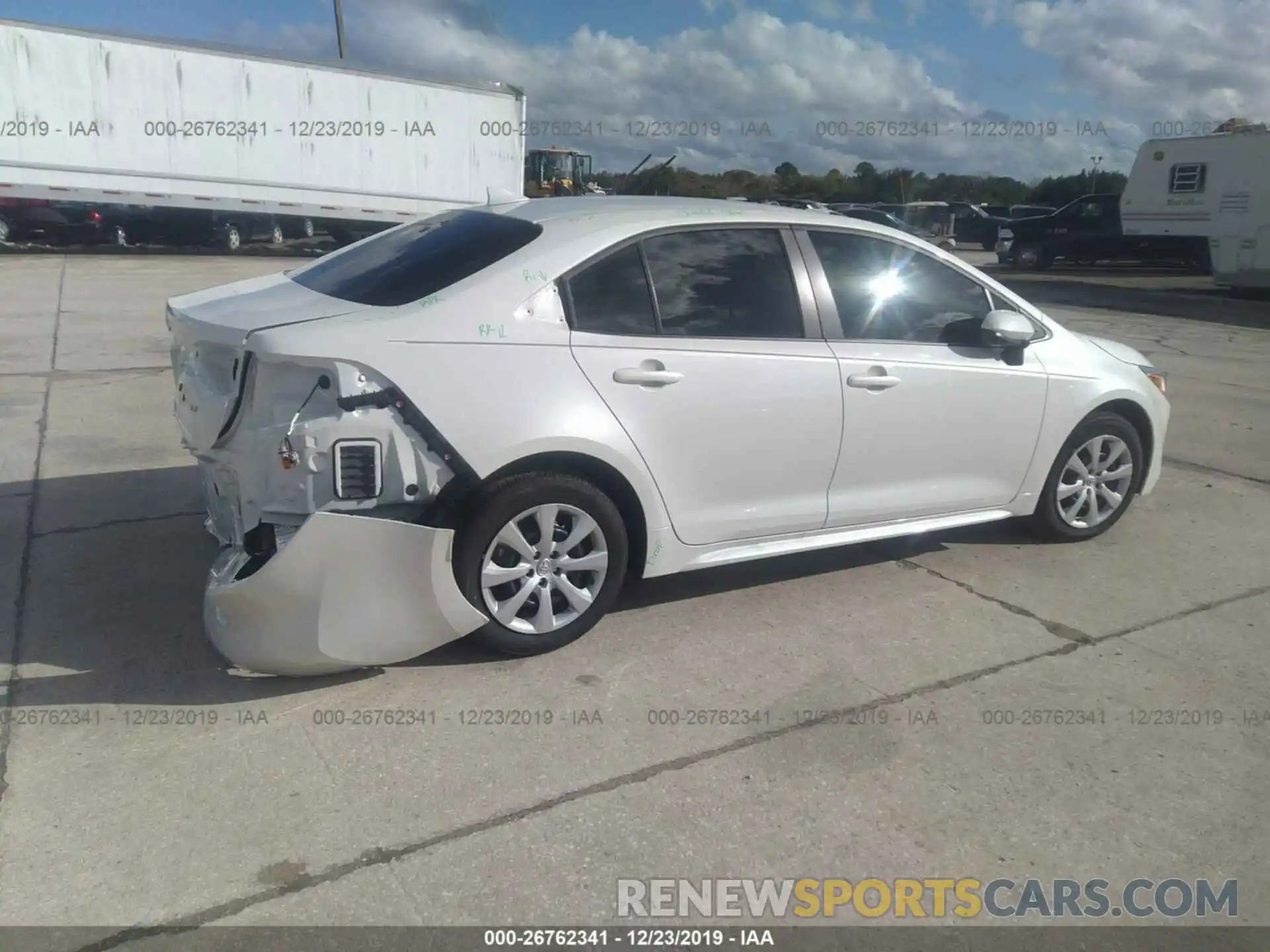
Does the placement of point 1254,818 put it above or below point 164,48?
below

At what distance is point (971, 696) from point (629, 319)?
1896 millimetres

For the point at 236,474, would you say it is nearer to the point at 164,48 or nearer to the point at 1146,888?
the point at 1146,888

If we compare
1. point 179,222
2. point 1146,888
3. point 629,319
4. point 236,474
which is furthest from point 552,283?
point 179,222

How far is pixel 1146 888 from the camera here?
2887 mm

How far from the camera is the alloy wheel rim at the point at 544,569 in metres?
3.80

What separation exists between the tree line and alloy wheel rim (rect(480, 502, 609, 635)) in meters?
6.46

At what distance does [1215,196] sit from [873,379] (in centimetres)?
1926

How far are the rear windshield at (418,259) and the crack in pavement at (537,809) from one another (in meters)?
1.81

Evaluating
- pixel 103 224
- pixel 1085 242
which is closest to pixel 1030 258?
pixel 1085 242

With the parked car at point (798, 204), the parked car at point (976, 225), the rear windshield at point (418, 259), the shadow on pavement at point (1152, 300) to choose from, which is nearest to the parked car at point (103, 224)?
the parked car at point (798, 204)

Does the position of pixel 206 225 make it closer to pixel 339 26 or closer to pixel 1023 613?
pixel 339 26

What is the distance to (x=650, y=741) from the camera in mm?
3488

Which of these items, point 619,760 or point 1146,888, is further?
point 619,760

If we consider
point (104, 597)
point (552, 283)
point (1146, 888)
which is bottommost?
point (1146, 888)
